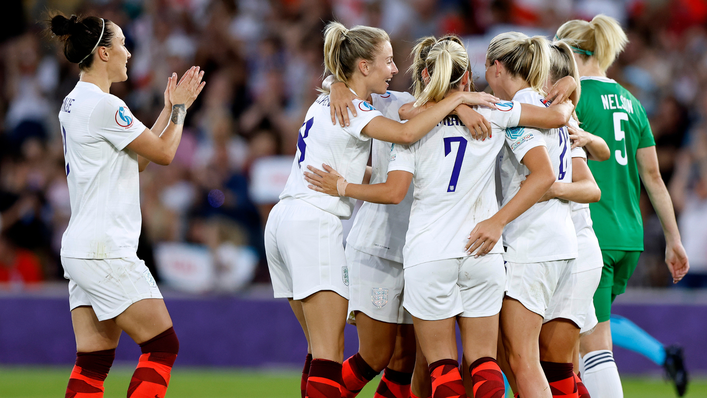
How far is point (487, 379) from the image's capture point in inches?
149

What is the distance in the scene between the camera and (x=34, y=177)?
32.4ft

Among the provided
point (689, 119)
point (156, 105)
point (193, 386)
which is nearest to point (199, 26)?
point (156, 105)

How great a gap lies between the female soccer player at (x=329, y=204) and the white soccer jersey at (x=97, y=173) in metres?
0.79

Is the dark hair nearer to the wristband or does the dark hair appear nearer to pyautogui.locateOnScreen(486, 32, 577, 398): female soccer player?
the wristband

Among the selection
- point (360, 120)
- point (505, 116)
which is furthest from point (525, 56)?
point (360, 120)

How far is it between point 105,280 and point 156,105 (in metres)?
6.80

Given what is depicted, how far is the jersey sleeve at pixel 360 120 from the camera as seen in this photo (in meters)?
4.03

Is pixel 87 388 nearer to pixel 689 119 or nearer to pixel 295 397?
pixel 295 397

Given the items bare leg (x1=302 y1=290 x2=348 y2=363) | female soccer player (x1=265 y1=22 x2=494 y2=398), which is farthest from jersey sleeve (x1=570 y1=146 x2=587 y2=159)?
bare leg (x1=302 y1=290 x2=348 y2=363)

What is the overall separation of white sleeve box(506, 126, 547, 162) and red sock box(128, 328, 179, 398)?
2.01m

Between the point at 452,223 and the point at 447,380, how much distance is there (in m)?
0.76

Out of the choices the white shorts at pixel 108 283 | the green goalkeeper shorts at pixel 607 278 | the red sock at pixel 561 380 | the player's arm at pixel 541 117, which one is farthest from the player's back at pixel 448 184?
→ the white shorts at pixel 108 283

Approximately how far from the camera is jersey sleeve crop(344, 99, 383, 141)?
13.2 feet

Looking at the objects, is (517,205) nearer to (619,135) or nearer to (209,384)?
(619,135)
